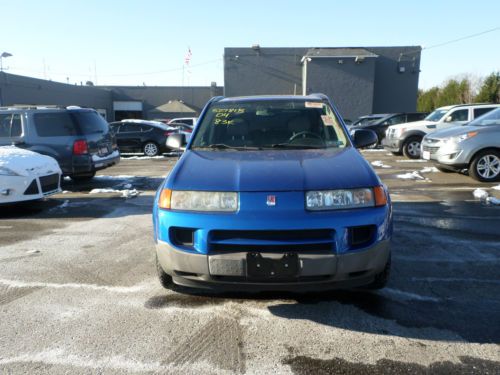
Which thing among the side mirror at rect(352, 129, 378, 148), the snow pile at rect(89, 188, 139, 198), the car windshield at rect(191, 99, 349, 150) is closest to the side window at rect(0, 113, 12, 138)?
the snow pile at rect(89, 188, 139, 198)

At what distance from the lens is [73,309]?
3.23 metres

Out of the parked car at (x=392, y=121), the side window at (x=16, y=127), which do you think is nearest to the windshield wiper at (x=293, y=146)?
the side window at (x=16, y=127)

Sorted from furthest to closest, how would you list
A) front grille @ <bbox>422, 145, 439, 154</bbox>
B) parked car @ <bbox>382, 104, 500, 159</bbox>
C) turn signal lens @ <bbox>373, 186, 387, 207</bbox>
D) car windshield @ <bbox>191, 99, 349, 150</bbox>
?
parked car @ <bbox>382, 104, 500, 159</bbox>, front grille @ <bbox>422, 145, 439, 154</bbox>, car windshield @ <bbox>191, 99, 349, 150</bbox>, turn signal lens @ <bbox>373, 186, 387, 207</bbox>

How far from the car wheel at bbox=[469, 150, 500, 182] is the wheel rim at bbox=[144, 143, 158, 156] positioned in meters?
11.5

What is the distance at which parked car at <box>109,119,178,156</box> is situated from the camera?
16047mm

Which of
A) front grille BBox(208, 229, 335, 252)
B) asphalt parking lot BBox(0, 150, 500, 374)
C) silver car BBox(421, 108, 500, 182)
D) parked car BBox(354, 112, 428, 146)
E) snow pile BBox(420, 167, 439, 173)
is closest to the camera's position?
asphalt parking lot BBox(0, 150, 500, 374)

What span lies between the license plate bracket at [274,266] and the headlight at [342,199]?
38cm

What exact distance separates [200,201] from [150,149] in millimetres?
13918

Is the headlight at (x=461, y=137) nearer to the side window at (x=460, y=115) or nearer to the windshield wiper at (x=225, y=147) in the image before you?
the side window at (x=460, y=115)

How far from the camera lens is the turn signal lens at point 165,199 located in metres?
2.88

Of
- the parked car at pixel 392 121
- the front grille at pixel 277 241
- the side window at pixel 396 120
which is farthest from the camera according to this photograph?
the side window at pixel 396 120

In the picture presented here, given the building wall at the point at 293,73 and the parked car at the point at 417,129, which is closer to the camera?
the parked car at the point at 417,129

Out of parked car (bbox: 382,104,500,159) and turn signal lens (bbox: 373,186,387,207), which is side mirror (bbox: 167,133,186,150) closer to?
turn signal lens (bbox: 373,186,387,207)

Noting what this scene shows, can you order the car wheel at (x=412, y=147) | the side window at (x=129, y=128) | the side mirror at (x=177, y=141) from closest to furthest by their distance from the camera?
1. the side mirror at (x=177, y=141)
2. the car wheel at (x=412, y=147)
3. the side window at (x=129, y=128)
